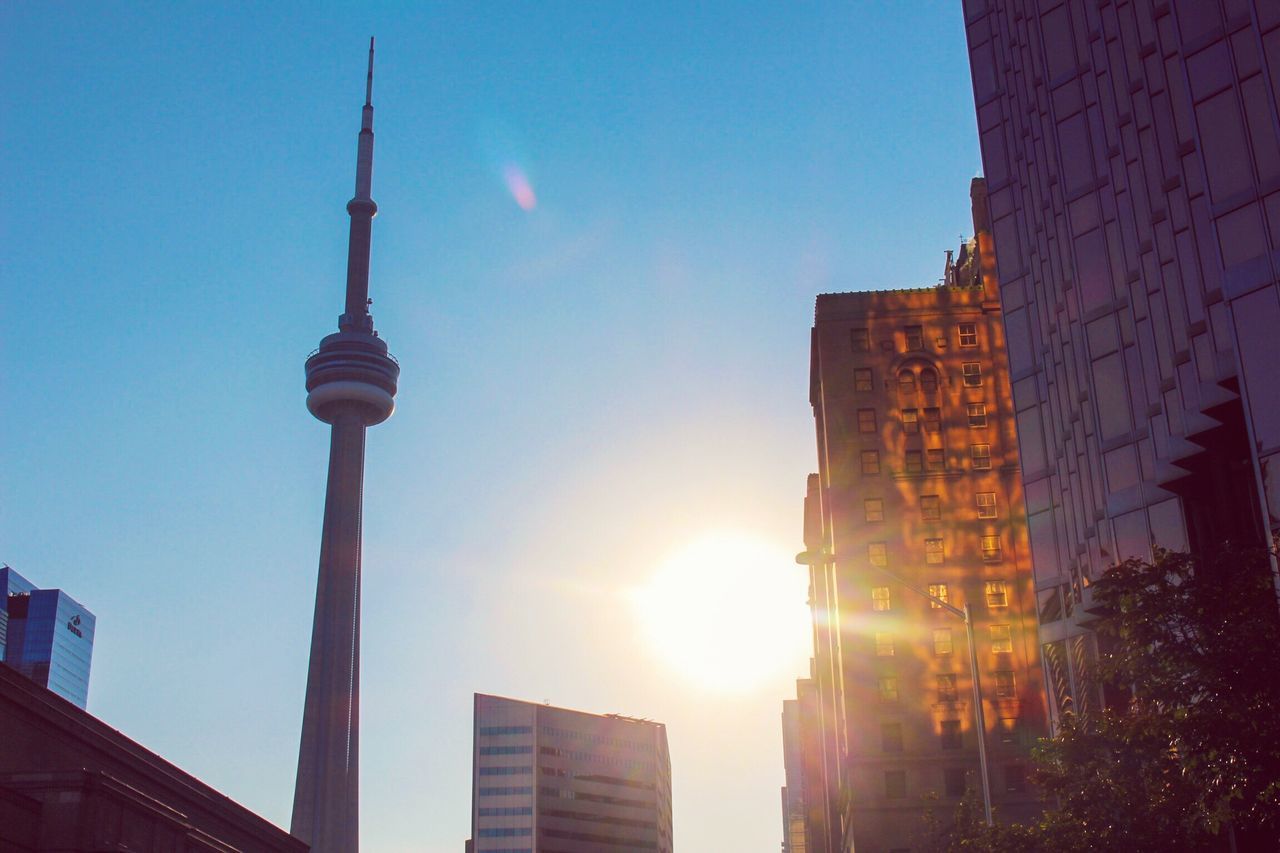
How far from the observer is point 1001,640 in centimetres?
8975

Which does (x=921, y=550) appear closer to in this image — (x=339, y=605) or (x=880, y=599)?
(x=880, y=599)

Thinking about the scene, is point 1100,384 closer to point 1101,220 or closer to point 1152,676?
point 1101,220

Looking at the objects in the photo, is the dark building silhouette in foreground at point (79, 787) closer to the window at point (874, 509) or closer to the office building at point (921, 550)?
the office building at point (921, 550)

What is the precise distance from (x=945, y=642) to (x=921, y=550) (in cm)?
621

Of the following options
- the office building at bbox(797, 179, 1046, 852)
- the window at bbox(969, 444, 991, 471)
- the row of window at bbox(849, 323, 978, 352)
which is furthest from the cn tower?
the window at bbox(969, 444, 991, 471)

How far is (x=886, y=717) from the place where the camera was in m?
89.7

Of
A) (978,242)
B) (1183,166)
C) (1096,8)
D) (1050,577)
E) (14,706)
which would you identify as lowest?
(14,706)

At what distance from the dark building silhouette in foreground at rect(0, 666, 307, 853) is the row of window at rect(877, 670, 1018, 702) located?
1895 inches

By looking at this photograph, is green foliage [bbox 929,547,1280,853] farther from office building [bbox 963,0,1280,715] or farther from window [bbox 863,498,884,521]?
window [bbox 863,498,884,521]

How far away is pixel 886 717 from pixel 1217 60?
191ft

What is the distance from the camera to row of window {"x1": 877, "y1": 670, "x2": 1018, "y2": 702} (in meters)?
88.5

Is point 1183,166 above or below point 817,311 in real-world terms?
below

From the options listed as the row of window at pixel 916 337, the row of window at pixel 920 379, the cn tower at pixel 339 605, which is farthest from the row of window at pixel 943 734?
the cn tower at pixel 339 605

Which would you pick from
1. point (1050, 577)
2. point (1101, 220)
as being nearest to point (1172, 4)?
point (1101, 220)
